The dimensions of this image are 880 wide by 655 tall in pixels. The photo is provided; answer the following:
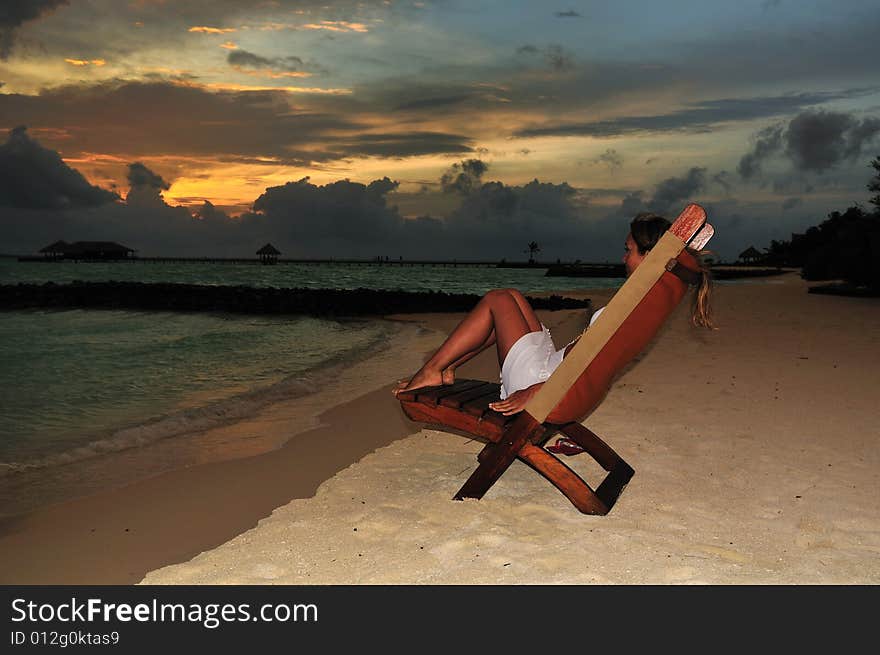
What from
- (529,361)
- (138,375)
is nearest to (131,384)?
(138,375)

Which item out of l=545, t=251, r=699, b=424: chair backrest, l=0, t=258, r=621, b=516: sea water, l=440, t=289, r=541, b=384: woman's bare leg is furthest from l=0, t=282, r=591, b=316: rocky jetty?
l=545, t=251, r=699, b=424: chair backrest

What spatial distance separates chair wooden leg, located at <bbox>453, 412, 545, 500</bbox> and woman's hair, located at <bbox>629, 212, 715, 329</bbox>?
103 centimetres

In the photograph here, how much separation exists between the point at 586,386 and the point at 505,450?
1.80 ft

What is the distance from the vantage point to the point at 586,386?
11.8ft

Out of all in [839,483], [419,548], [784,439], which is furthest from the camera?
[784,439]

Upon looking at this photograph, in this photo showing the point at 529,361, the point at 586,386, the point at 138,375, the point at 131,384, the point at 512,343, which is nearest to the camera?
the point at 586,386

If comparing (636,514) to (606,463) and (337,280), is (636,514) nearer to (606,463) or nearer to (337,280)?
(606,463)

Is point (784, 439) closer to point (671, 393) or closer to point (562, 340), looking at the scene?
point (671, 393)

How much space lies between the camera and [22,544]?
3912mm

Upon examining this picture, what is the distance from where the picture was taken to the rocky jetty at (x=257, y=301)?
2573 cm

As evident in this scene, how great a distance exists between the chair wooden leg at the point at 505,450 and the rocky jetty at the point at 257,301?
2067 centimetres
